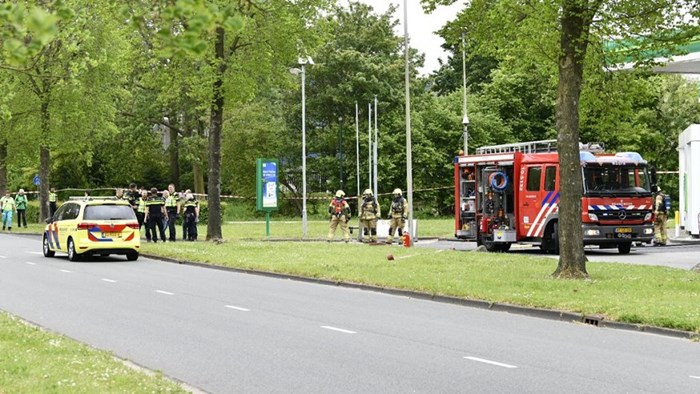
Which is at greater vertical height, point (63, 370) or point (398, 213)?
point (398, 213)

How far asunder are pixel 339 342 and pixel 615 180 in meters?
17.6

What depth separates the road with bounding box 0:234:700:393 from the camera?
9688mm

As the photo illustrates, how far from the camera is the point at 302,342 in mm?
12141

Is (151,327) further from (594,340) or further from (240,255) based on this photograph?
(240,255)

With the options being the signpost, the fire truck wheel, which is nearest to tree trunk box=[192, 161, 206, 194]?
the signpost

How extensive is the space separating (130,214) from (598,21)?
508 inches

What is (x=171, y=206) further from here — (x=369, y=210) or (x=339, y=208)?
(x=369, y=210)

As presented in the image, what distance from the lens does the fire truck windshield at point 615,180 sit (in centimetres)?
2773

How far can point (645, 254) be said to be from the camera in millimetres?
28406

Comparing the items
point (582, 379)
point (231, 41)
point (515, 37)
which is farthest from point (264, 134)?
point (582, 379)

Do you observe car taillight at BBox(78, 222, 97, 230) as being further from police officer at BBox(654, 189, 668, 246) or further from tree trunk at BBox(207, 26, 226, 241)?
police officer at BBox(654, 189, 668, 246)

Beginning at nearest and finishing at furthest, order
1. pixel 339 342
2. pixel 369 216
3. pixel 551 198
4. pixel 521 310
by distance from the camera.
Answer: pixel 339 342 < pixel 521 310 < pixel 551 198 < pixel 369 216

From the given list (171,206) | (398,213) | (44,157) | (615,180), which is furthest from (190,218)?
(44,157)

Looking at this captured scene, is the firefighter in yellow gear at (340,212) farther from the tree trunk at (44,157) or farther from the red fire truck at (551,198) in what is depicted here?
the tree trunk at (44,157)
